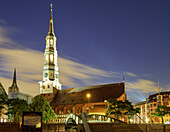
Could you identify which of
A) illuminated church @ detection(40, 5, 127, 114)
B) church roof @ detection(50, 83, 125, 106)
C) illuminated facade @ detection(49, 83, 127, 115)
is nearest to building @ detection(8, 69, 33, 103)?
illuminated church @ detection(40, 5, 127, 114)

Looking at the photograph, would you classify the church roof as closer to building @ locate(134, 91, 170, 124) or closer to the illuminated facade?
the illuminated facade

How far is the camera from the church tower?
103 metres

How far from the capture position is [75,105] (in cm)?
9181

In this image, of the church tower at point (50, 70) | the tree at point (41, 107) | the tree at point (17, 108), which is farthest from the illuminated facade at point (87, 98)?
the tree at point (17, 108)

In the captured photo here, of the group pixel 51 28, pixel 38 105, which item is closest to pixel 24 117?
pixel 38 105

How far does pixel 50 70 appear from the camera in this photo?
102938 millimetres

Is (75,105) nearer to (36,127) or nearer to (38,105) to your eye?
(38,105)

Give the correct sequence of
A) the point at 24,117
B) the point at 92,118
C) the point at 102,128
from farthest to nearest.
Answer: the point at 92,118 → the point at 102,128 → the point at 24,117

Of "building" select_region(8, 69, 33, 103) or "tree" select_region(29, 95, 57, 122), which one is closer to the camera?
"tree" select_region(29, 95, 57, 122)

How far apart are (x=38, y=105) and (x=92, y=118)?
21777 mm

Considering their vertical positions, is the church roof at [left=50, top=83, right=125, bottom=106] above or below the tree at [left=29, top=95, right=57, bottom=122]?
above

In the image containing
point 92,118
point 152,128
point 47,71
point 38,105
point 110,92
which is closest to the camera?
point 152,128

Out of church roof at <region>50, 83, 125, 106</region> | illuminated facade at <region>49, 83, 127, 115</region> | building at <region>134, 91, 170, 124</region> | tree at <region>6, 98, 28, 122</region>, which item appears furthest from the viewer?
building at <region>134, 91, 170, 124</region>

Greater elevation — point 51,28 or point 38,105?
point 51,28
